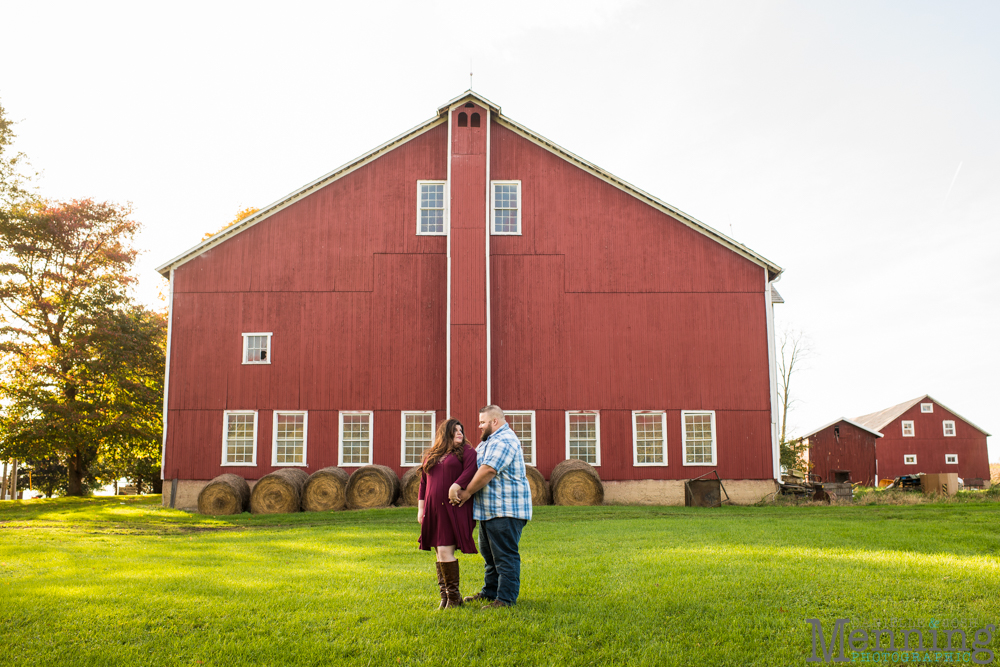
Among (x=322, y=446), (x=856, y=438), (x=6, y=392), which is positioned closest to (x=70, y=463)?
(x=6, y=392)

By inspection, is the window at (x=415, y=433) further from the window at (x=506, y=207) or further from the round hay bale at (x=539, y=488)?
the window at (x=506, y=207)

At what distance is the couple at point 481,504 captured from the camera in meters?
6.46

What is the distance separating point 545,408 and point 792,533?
1002 centimetres

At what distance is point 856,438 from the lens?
44.0m

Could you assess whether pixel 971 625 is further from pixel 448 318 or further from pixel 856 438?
pixel 856 438

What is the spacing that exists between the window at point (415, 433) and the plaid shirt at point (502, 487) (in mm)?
14738

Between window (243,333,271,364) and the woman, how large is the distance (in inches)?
626

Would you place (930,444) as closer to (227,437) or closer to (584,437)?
(584,437)

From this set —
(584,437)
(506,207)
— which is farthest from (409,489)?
(506,207)

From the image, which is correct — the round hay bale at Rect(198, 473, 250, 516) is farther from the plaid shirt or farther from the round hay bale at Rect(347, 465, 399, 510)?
the plaid shirt

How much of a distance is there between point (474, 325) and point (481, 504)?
14426 mm

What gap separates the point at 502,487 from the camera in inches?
256

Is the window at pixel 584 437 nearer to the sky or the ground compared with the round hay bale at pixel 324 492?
nearer to the sky

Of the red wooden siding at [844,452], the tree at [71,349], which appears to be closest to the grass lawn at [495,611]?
the tree at [71,349]
